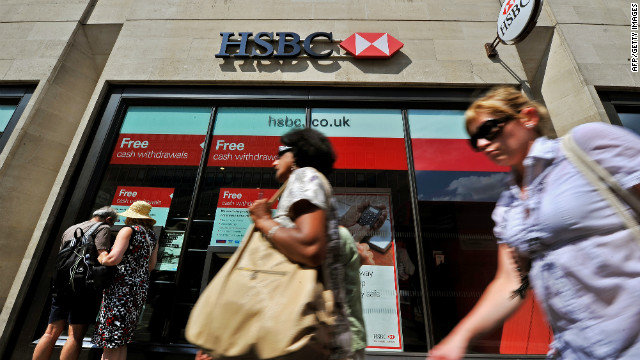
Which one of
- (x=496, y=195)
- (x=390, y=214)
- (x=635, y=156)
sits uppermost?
(x=496, y=195)

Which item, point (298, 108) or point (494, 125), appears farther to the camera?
point (298, 108)

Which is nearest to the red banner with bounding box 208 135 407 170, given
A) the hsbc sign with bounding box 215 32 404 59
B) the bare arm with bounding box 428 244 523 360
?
the hsbc sign with bounding box 215 32 404 59

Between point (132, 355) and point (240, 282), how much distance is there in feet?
13.1

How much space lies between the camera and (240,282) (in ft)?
3.90

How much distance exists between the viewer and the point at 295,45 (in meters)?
5.46

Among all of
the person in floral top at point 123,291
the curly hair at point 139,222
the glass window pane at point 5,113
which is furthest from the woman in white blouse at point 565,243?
the glass window pane at point 5,113

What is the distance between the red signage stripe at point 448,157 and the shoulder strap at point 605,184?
389 centimetres

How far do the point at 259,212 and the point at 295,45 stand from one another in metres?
4.84

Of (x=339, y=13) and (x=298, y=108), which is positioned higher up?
(x=339, y=13)

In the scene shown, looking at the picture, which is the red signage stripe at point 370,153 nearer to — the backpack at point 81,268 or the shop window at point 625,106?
the backpack at point 81,268

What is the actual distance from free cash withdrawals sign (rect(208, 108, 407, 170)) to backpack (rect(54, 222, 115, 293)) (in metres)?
2.08

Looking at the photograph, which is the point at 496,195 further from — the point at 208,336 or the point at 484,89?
the point at 208,336

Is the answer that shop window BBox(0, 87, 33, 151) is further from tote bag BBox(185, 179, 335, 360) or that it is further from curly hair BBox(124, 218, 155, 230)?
tote bag BBox(185, 179, 335, 360)

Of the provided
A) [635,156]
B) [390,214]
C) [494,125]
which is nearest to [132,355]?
[390,214]
